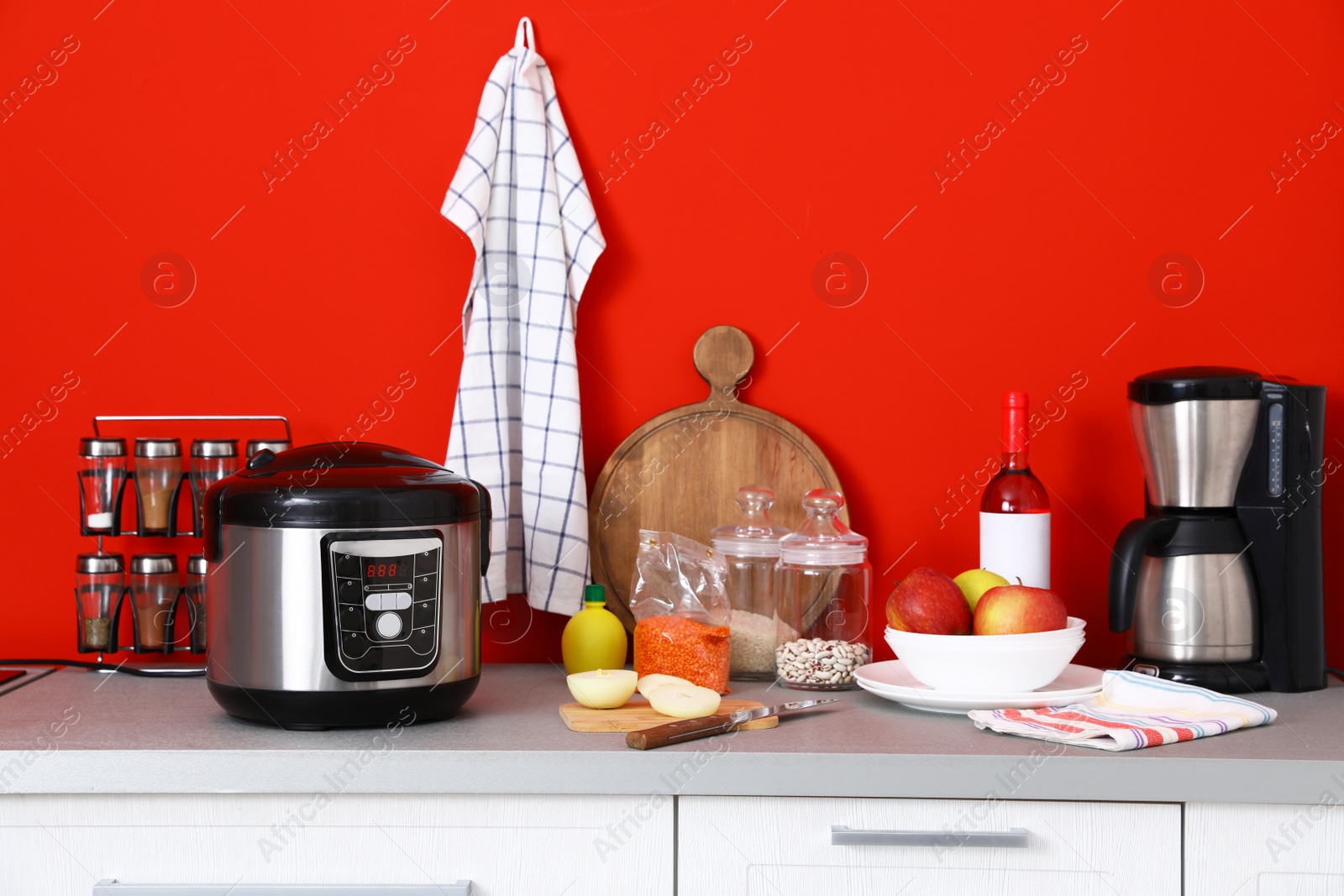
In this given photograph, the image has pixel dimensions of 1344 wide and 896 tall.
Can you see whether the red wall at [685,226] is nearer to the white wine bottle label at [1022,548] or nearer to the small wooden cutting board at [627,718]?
the white wine bottle label at [1022,548]

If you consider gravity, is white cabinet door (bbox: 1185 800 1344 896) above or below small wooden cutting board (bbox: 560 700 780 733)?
below

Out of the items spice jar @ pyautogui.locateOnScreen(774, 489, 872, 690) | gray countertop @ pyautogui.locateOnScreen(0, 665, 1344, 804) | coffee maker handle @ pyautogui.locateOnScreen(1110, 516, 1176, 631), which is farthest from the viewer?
spice jar @ pyautogui.locateOnScreen(774, 489, 872, 690)

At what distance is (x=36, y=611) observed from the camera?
152 centimetres

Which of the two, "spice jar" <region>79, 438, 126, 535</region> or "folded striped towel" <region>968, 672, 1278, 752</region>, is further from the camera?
"spice jar" <region>79, 438, 126, 535</region>

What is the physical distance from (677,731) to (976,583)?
16.8 inches

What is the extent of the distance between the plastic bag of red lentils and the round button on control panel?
0.32m

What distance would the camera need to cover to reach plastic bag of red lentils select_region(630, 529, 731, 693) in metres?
1.27

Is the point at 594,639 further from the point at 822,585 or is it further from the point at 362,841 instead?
the point at 362,841

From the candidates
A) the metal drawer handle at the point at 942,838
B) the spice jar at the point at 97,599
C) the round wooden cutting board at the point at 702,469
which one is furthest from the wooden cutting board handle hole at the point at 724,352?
the spice jar at the point at 97,599

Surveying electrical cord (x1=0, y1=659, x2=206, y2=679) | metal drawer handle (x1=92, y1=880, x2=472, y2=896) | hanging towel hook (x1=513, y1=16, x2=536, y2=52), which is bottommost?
A: metal drawer handle (x1=92, y1=880, x2=472, y2=896)

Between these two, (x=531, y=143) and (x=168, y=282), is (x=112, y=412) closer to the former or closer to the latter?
(x=168, y=282)

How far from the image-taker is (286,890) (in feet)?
3.37

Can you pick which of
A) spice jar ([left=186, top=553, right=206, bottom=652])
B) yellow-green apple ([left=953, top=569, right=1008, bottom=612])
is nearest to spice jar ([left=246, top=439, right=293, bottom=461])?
spice jar ([left=186, top=553, right=206, bottom=652])

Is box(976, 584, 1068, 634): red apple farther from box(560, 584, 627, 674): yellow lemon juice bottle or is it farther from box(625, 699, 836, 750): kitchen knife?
box(560, 584, 627, 674): yellow lemon juice bottle
